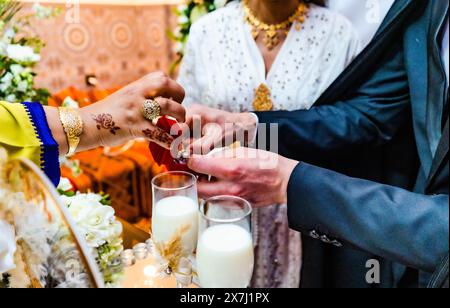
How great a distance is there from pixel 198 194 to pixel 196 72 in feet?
1.89

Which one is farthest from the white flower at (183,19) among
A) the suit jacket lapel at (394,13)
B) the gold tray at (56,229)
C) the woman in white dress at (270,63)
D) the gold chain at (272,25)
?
the gold tray at (56,229)

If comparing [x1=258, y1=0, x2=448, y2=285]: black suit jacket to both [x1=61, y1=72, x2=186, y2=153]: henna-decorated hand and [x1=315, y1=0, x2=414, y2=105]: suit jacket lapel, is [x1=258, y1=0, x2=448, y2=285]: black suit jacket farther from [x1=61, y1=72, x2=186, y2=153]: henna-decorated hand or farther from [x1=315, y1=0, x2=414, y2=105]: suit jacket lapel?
[x1=61, y1=72, x2=186, y2=153]: henna-decorated hand

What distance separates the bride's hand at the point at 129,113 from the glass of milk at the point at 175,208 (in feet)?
0.33

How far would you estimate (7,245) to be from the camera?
44cm

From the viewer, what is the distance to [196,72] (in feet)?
3.92

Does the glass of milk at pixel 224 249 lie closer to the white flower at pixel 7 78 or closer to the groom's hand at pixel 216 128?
the groom's hand at pixel 216 128

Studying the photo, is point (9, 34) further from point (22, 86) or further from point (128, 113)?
point (128, 113)

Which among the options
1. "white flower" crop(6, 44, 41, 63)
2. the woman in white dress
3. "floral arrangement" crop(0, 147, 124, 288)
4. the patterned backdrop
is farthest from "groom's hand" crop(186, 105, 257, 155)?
the patterned backdrop

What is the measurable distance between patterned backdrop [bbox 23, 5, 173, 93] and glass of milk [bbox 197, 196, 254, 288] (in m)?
1.67

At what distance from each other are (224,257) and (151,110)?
0.36 meters

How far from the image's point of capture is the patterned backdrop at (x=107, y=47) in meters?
2.26

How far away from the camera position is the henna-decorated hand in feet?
2.58
